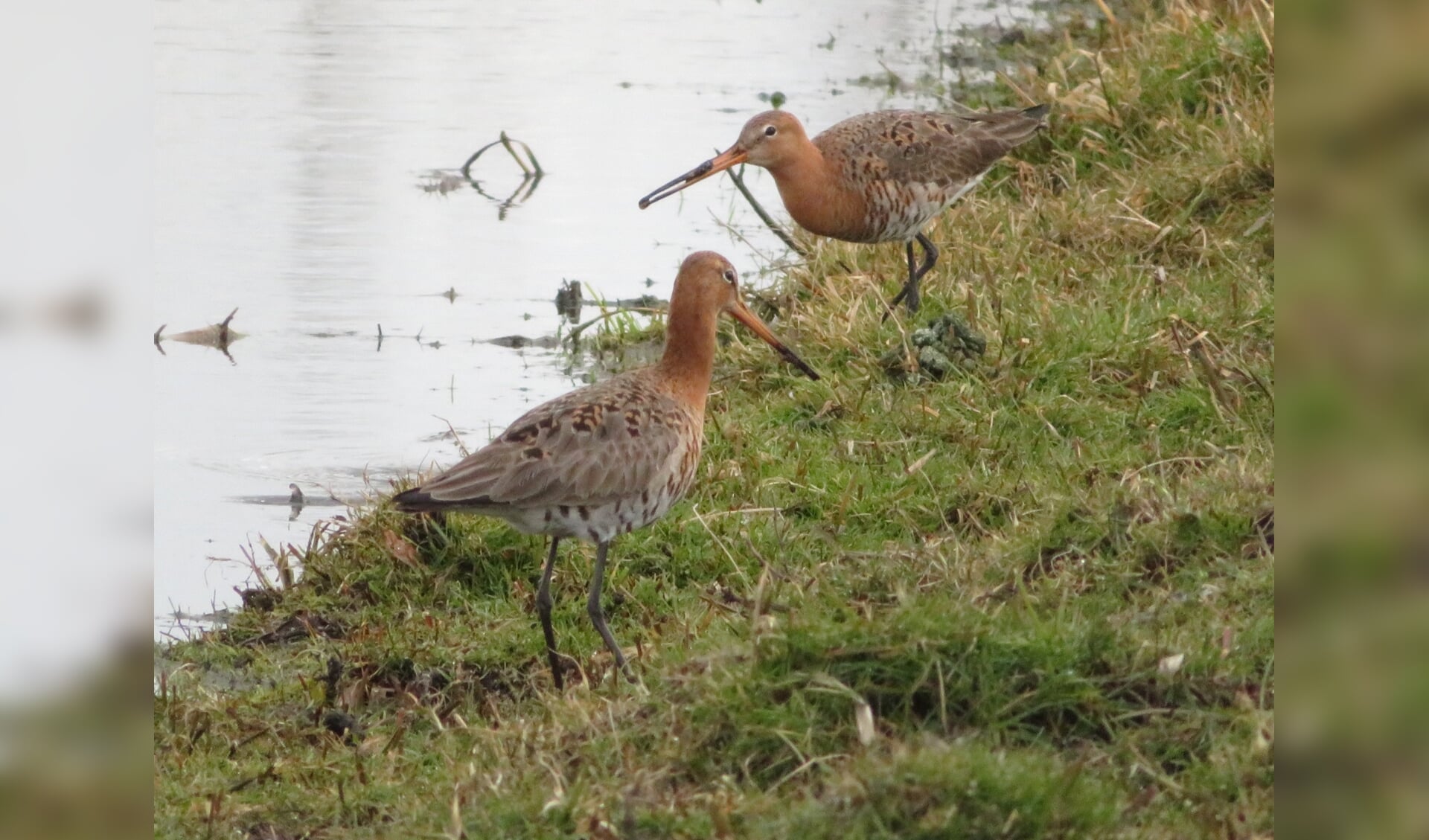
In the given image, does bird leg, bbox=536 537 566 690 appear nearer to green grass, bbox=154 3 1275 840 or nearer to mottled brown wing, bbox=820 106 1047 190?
green grass, bbox=154 3 1275 840

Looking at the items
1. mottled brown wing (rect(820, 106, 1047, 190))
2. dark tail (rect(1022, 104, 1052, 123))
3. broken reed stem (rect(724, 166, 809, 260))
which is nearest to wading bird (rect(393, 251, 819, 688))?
mottled brown wing (rect(820, 106, 1047, 190))

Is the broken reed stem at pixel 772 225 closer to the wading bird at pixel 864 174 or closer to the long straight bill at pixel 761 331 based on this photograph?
the wading bird at pixel 864 174

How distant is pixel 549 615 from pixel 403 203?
5.78 meters

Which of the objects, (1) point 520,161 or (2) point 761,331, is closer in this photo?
(2) point 761,331

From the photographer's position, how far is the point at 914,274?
7781mm

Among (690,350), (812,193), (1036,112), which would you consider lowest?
(690,350)

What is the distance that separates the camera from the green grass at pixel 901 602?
3512 mm

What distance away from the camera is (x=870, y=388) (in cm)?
683

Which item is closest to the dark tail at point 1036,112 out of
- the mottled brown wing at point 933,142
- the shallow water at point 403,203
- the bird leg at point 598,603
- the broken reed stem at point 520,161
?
the mottled brown wing at point 933,142

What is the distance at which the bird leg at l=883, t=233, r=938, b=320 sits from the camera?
750cm

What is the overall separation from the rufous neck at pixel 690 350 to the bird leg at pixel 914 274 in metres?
1.50

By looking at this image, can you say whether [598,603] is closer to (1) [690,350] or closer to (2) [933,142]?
(1) [690,350]

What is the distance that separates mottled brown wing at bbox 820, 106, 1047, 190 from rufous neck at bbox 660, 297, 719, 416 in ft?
7.55

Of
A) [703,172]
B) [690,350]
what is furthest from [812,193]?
[690,350]
